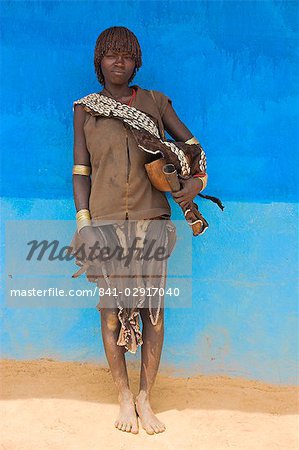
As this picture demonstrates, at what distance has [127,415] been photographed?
2689mm

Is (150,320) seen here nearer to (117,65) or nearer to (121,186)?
(121,186)

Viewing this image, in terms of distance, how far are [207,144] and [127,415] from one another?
55.7 inches

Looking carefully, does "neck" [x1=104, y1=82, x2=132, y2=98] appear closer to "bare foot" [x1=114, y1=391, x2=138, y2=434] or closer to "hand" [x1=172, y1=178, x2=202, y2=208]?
"hand" [x1=172, y1=178, x2=202, y2=208]

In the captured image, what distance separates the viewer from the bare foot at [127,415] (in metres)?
2.64

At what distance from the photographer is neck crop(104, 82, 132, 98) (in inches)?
107

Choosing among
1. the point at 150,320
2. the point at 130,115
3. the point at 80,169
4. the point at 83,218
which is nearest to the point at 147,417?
the point at 150,320

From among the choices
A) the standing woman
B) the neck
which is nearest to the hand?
the standing woman

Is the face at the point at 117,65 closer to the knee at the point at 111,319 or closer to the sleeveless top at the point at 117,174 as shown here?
the sleeveless top at the point at 117,174

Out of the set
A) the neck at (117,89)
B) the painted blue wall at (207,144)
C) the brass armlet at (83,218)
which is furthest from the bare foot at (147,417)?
the neck at (117,89)

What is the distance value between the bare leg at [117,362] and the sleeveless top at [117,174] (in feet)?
1.48

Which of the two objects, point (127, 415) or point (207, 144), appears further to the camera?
point (207, 144)

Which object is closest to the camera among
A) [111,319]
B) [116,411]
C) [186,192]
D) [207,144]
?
[186,192]

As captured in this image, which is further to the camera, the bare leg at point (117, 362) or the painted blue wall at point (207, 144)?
the painted blue wall at point (207, 144)

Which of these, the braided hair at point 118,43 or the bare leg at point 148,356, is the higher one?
the braided hair at point 118,43
